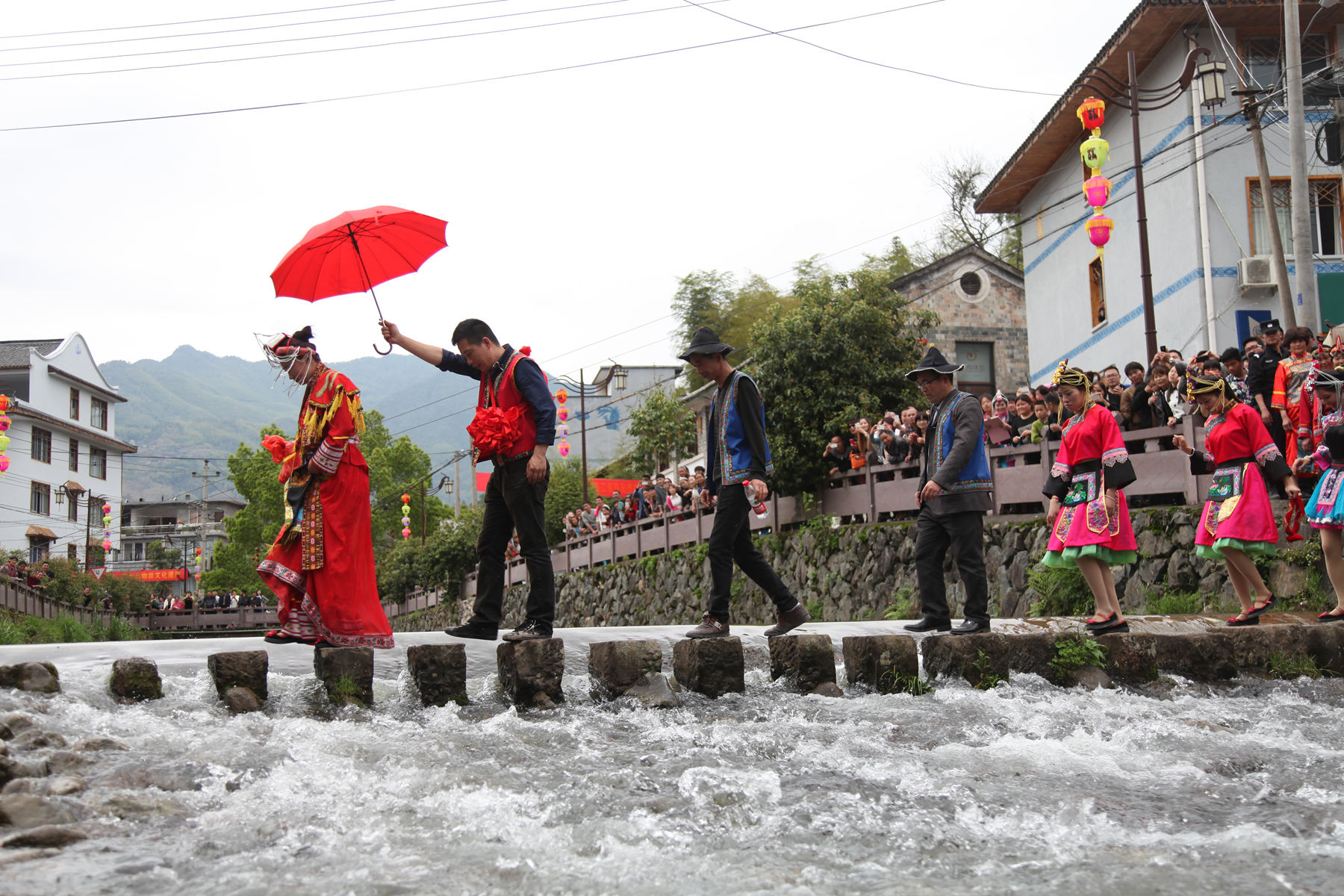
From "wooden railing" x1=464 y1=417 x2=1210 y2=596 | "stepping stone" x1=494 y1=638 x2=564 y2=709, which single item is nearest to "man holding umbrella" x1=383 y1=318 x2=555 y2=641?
"stepping stone" x1=494 y1=638 x2=564 y2=709

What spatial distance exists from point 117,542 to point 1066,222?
58056mm

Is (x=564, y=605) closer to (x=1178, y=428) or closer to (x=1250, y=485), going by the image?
(x=1178, y=428)

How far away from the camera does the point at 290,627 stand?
622 cm

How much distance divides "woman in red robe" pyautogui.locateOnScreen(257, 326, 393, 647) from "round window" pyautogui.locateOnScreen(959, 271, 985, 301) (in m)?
25.6

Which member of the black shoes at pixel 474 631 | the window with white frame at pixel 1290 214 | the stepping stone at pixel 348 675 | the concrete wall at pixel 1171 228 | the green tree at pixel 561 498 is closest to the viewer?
the stepping stone at pixel 348 675

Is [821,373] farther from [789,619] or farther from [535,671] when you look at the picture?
[535,671]

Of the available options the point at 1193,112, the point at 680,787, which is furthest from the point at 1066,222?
the point at 680,787

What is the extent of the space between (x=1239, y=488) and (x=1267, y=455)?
0.30m

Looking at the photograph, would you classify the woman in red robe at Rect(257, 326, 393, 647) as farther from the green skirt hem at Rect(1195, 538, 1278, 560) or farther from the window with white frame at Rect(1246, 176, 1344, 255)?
the window with white frame at Rect(1246, 176, 1344, 255)

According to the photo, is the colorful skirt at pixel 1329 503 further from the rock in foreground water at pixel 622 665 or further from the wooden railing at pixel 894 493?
the rock in foreground water at pixel 622 665

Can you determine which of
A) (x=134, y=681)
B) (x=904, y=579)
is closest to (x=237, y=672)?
(x=134, y=681)

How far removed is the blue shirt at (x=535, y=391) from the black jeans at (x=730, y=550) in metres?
1.15

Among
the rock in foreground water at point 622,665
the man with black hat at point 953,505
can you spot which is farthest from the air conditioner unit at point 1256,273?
the rock in foreground water at point 622,665

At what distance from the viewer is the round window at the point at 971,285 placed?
2964 cm
